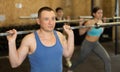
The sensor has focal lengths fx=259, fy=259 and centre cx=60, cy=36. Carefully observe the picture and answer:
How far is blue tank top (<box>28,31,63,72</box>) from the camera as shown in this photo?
2250mm

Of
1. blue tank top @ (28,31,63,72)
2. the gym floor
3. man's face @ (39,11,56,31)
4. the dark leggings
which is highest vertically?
man's face @ (39,11,56,31)

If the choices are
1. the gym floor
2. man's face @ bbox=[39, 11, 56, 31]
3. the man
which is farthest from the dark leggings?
man's face @ bbox=[39, 11, 56, 31]

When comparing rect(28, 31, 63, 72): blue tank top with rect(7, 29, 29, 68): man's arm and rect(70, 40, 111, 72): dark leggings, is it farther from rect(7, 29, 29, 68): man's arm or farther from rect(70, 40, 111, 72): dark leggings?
rect(70, 40, 111, 72): dark leggings

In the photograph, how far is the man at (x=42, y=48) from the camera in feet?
7.36

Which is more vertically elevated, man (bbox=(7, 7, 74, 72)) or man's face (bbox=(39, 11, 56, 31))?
man's face (bbox=(39, 11, 56, 31))

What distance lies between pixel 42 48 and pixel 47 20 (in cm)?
25

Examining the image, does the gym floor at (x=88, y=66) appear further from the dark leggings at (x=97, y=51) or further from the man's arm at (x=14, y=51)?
the man's arm at (x=14, y=51)

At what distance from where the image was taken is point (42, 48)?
7.38 ft

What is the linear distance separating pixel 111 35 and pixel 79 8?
1.52 metres

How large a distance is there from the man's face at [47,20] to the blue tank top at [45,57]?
0.12 m

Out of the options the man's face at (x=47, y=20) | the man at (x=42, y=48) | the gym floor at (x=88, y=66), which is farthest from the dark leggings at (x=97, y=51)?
the man's face at (x=47, y=20)

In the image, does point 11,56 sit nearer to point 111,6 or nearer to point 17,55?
point 17,55

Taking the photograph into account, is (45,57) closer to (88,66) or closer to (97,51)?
(97,51)

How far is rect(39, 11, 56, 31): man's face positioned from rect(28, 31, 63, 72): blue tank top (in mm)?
121
